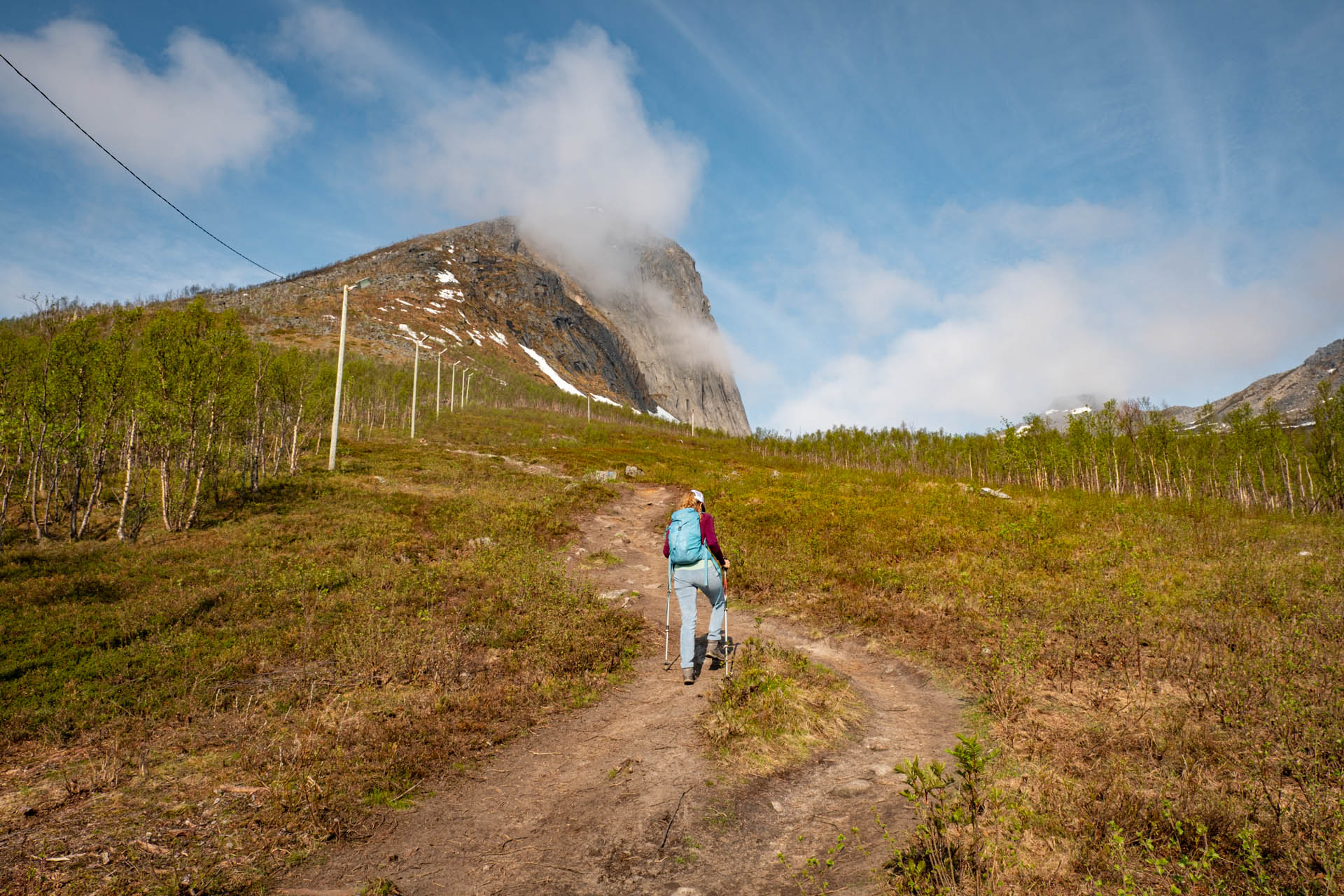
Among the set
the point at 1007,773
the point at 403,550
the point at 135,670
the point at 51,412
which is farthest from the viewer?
the point at 51,412

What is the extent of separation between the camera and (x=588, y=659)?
9453mm

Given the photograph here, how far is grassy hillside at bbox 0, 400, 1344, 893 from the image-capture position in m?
4.56

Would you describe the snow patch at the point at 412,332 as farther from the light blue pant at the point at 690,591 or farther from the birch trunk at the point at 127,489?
the light blue pant at the point at 690,591

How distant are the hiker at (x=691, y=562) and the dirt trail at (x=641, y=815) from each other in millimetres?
791

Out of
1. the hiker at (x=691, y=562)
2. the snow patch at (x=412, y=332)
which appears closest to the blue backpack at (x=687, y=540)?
the hiker at (x=691, y=562)

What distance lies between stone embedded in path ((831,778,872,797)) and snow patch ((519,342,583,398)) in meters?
153

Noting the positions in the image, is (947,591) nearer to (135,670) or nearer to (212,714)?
(212,714)

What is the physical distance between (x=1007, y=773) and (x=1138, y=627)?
5.95 metres

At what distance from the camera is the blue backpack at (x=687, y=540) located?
844cm

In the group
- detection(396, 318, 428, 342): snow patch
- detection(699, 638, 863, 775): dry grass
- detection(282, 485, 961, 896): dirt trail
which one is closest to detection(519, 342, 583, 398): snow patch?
detection(396, 318, 428, 342): snow patch

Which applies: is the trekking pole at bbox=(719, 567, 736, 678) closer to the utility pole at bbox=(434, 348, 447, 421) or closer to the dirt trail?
the dirt trail

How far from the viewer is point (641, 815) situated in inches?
207

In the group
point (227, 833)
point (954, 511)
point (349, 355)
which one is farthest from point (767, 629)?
point (349, 355)

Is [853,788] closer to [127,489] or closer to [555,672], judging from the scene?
[555,672]
